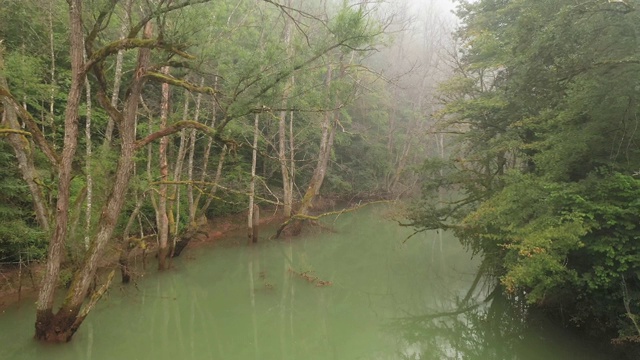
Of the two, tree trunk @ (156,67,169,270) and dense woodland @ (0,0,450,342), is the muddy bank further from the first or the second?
tree trunk @ (156,67,169,270)

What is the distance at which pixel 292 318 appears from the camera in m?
8.64

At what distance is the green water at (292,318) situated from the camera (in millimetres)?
7039

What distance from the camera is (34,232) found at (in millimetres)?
7863

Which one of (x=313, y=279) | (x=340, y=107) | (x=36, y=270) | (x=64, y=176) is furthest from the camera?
(x=313, y=279)

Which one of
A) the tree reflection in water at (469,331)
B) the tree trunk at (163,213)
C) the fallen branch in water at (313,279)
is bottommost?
the tree reflection in water at (469,331)

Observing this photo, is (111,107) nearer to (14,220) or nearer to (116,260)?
(14,220)

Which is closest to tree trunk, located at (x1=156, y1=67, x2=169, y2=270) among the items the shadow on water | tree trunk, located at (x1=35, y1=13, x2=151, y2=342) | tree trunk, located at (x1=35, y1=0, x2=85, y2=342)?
tree trunk, located at (x1=35, y1=13, x2=151, y2=342)

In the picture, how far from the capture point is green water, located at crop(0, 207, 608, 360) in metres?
7.04

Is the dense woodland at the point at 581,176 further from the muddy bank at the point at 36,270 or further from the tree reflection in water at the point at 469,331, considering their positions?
the muddy bank at the point at 36,270

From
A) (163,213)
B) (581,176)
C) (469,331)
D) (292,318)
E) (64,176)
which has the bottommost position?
(469,331)

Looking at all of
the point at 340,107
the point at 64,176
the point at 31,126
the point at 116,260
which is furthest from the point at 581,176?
the point at 116,260

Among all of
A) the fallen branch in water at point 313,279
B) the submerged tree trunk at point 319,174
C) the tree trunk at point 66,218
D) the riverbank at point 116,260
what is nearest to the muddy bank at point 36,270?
the riverbank at point 116,260

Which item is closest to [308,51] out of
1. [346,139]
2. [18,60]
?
[18,60]

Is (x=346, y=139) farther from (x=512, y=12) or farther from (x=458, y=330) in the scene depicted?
(x=458, y=330)
